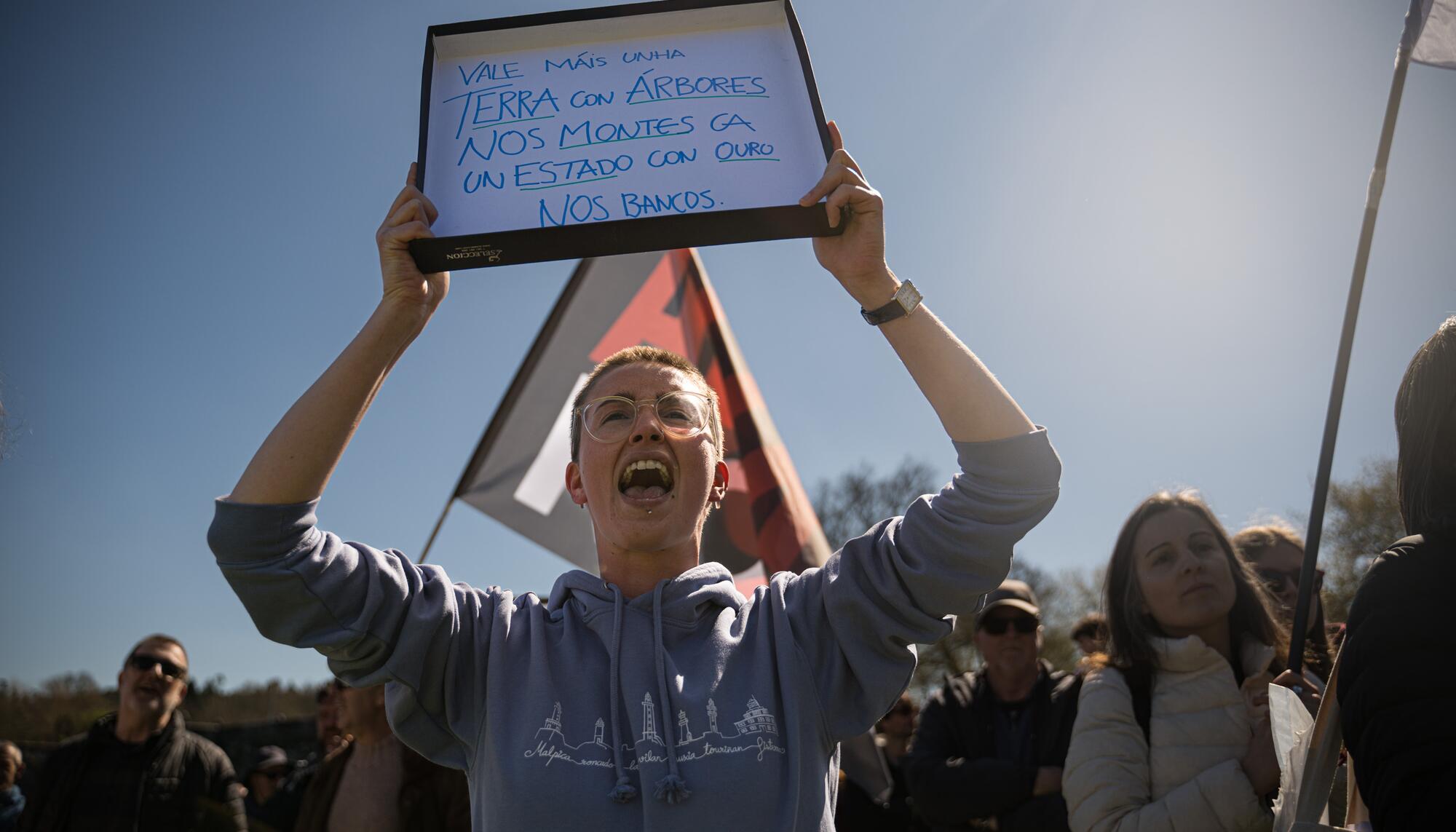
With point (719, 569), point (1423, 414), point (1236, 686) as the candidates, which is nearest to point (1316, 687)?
point (1236, 686)

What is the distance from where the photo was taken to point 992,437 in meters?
1.91

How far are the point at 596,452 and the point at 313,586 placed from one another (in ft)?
2.07

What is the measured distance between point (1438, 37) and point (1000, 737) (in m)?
2.82

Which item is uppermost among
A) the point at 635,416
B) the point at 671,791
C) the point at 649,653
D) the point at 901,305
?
the point at 901,305

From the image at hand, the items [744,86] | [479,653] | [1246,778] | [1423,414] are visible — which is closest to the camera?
[1423,414]

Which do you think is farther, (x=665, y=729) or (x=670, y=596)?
(x=670, y=596)

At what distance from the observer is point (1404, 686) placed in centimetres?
155

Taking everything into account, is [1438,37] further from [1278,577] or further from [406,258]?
[406,258]

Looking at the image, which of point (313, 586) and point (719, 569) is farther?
point (719, 569)

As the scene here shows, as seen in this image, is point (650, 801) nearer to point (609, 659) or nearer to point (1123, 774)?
point (609, 659)

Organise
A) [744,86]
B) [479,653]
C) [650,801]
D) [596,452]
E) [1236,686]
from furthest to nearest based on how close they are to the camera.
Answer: [1236,686]
[744,86]
[596,452]
[479,653]
[650,801]

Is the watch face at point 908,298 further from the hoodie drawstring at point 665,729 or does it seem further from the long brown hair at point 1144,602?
the long brown hair at point 1144,602

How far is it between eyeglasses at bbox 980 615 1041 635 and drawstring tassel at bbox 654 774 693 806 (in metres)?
2.98

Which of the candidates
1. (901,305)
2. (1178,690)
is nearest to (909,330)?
(901,305)
